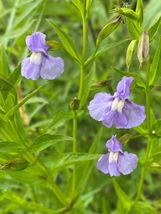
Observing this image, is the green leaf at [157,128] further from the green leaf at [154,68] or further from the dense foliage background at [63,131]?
the green leaf at [154,68]

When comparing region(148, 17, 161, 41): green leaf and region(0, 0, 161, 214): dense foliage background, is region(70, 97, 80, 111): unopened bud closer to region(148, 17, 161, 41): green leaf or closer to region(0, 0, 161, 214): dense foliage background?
region(0, 0, 161, 214): dense foliage background

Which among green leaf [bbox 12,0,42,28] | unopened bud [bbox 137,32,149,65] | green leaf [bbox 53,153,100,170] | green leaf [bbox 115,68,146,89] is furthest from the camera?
green leaf [bbox 12,0,42,28]

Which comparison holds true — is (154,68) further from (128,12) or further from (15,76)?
(15,76)

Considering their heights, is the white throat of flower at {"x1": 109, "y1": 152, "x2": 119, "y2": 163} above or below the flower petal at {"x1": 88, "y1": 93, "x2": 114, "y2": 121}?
below

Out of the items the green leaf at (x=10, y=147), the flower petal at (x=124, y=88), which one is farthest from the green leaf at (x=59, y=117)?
the flower petal at (x=124, y=88)

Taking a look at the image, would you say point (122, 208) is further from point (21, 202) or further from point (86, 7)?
point (86, 7)

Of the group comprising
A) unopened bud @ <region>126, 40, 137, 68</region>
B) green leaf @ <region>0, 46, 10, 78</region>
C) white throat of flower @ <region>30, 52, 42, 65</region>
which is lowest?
green leaf @ <region>0, 46, 10, 78</region>

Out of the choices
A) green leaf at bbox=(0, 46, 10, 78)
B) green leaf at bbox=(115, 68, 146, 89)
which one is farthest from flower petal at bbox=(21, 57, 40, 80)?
green leaf at bbox=(115, 68, 146, 89)

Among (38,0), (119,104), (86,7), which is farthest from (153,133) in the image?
(38,0)
